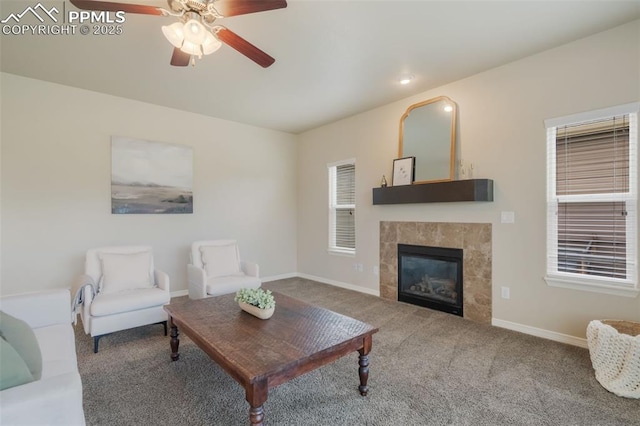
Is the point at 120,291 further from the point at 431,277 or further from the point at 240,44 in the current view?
the point at 431,277

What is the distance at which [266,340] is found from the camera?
6.15ft

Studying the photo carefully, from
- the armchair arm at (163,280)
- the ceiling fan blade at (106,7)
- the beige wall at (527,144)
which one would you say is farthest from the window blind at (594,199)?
the armchair arm at (163,280)

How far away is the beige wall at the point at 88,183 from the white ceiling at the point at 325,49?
31 centimetres

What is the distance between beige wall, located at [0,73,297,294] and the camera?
11.1 feet

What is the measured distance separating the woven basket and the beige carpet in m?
0.08

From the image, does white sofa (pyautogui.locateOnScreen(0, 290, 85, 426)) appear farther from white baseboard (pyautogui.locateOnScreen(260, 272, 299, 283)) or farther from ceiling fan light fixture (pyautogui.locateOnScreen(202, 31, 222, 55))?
white baseboard (pyautogui.locateOnScreen(260, 272, 299, 283))

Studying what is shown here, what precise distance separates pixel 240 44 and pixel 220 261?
8.52ft

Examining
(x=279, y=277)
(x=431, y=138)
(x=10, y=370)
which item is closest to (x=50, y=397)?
(x=10, y=370)

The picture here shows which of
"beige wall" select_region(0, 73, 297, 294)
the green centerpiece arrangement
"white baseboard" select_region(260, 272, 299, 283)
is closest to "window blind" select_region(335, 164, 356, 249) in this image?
"white baseboard" select_region(260, 272, 299, 283)

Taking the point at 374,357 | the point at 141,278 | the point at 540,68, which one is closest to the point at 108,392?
the point at 141,278

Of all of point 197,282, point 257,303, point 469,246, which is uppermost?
point 469,246

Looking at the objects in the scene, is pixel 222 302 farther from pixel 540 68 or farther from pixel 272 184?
pixel 540 68

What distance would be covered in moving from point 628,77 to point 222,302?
395cm

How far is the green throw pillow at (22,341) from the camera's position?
1.45m
